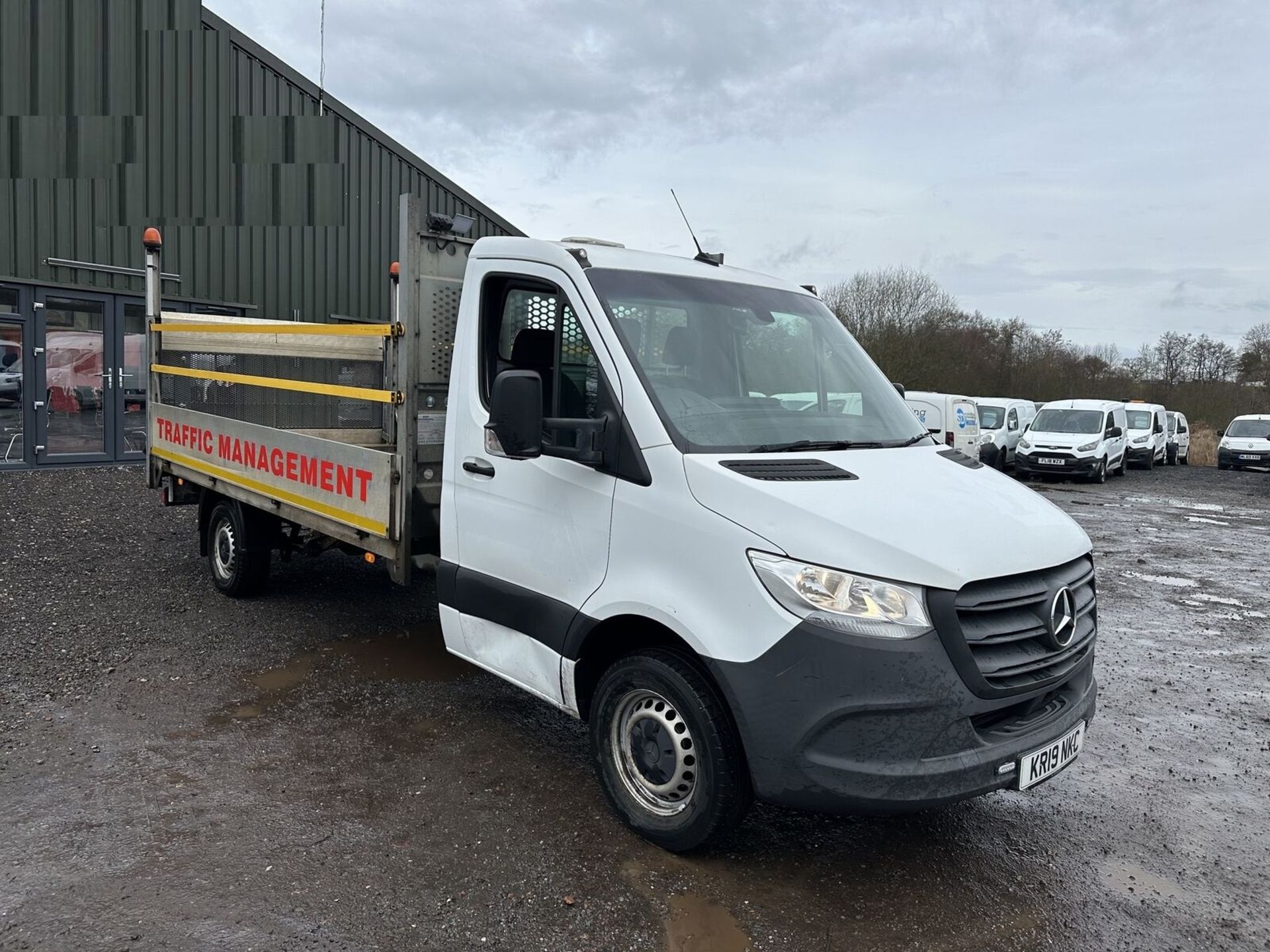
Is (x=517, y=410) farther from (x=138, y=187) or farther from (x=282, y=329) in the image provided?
(x=138, y=187)

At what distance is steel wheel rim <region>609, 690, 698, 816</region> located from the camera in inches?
135

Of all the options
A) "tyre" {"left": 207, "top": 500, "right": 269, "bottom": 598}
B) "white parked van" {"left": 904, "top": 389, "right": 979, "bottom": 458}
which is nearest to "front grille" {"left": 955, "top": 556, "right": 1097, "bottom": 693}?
"tyre" {"left": 207, "top": 500, "right": 269, "bottom": 598}

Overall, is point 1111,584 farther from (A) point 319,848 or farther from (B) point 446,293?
(A) point 319,848

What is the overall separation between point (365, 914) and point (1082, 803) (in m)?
3.12

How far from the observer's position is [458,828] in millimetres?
3744

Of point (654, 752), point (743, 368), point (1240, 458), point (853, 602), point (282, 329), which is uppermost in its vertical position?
point (282, 329)

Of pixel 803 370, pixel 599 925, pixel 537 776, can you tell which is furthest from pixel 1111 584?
pixel 599 925

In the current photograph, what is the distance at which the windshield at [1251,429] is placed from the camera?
26.6m

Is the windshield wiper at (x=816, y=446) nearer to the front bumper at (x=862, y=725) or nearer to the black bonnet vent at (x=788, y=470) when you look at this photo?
the black bonnet vent at (x=788, y=470)

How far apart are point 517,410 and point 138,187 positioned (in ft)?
46.7

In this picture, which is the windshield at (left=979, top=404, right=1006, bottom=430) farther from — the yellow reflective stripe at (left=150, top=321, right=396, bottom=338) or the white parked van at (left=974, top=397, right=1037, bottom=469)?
the yellow reflective stripe at (left=150, top=321, right=396, bottom=338)

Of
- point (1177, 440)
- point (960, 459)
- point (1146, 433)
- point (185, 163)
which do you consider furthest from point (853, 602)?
point (1177, 440)

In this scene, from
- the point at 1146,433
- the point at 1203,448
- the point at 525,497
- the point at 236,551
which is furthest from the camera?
the point at 1203,448

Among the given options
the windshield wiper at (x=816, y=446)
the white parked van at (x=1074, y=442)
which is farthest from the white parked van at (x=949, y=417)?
the windshield wiper at (x=816, y=446)
